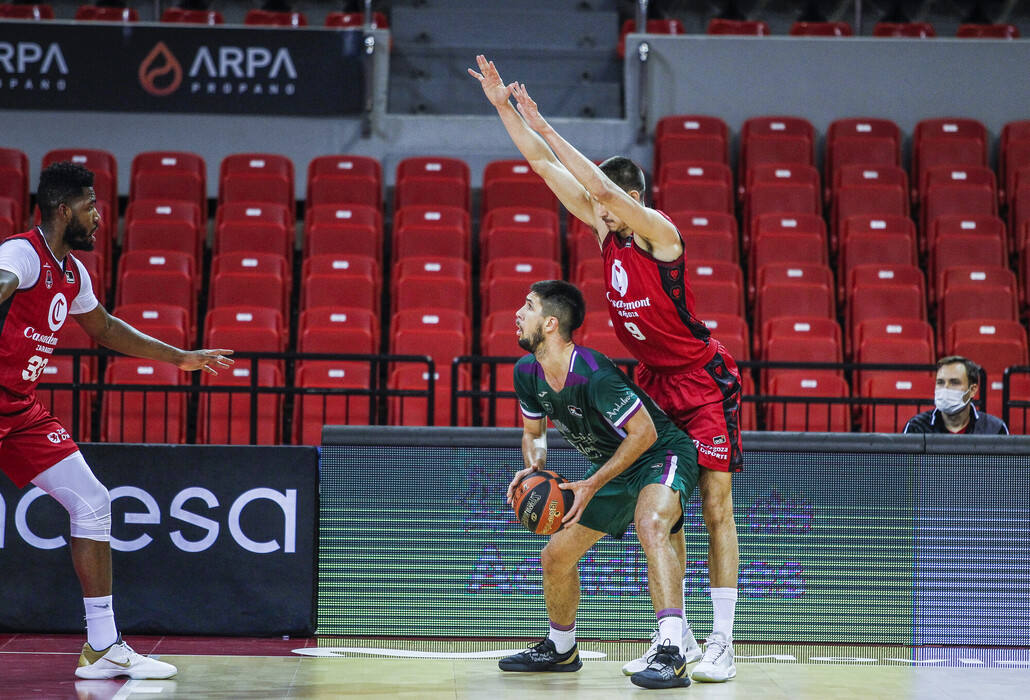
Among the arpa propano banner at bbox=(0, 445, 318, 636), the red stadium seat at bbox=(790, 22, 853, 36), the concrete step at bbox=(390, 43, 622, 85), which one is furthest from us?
the red stadium seat at bbox=(790, 22, 853, 36)

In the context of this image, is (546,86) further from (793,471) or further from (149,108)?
(793,471)

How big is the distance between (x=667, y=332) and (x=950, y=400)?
2.46 metres

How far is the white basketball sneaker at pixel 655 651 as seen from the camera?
479 cm

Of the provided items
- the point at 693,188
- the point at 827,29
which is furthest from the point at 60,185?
the point at 827,29

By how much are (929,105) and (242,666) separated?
11.4m

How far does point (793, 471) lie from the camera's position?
592cm

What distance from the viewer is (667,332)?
16.3ft

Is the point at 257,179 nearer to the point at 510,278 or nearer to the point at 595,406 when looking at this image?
the point at 510,278

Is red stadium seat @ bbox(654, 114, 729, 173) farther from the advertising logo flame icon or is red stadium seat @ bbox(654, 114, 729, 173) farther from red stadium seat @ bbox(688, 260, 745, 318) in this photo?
the advertising logo flame icon

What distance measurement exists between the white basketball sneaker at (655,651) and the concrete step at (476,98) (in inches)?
396

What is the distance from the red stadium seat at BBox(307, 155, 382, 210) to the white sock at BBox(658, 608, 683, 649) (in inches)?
315

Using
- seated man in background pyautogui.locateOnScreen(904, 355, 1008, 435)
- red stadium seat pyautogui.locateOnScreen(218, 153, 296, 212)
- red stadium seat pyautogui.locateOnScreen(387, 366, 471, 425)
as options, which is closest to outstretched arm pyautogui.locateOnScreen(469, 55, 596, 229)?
seated man in background pyautogui.locateOnScreen(904, 355, 1008, 435)

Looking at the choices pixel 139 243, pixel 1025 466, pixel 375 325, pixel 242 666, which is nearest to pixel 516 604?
pixel 242 666

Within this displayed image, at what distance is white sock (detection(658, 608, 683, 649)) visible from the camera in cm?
470
